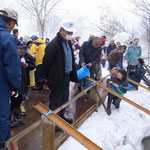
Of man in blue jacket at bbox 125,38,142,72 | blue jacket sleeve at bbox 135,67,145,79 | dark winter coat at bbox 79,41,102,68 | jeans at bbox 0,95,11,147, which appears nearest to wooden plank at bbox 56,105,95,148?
jeans at bbox 0,95,11,147

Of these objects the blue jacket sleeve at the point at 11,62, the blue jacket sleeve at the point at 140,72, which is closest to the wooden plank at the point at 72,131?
the blue jacket sleeve at the point at 11,62

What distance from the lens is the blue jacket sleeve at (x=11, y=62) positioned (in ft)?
5.40

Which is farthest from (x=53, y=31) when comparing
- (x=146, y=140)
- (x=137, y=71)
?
(x=146, y=140)

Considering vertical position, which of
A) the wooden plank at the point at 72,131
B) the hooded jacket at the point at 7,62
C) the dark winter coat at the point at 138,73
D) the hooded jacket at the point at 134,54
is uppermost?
the hooded jacket at the point at 7,62

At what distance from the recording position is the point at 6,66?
1.69 m

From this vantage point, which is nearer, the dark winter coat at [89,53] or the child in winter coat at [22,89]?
the child in winter coat at [22,89]

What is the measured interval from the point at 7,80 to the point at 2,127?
1.93ft

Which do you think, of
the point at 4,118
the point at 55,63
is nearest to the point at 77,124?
the point at 55,63

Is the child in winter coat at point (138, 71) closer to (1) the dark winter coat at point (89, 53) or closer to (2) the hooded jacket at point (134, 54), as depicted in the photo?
(2) the hooded jacket at point (134, 54)

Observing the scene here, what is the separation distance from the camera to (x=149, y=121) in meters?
4.31

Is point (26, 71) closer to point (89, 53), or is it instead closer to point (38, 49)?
point (38, 49)

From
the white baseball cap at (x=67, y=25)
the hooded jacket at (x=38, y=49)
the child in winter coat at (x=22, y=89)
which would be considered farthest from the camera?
the hooded jacket at (x=38, y=49)

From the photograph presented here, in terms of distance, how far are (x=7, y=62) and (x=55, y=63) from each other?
3.00 feet

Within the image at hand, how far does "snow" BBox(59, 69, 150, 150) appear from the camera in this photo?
2.97 meters
